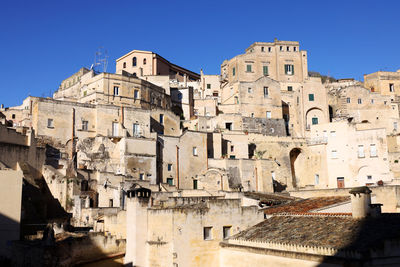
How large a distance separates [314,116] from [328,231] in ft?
152

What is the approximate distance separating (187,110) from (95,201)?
106 ft

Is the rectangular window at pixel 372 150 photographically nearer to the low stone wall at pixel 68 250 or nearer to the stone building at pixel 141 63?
the low stone wall at pixel 68 250

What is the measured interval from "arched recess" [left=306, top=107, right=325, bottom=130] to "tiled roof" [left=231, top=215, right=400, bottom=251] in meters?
42.0

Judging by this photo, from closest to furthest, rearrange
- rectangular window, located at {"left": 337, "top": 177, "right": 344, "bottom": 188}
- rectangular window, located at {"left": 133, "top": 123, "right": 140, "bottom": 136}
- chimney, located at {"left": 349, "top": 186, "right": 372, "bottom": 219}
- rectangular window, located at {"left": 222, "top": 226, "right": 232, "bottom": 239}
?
chimney, located at {"left": 349, "top": 186, "right": 372, "bottom": 219}, rectangular window, located at {"left": 222, "top": 226, "right": 232, "bottom": 239}, rectangular window, located at {"left": 133, "top": 123, "right": 140, "bottom": 136}, rectangular window, located at {"left": 337, "top": 177, "right": 344, "bottom": 188}

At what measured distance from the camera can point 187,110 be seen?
67438mm

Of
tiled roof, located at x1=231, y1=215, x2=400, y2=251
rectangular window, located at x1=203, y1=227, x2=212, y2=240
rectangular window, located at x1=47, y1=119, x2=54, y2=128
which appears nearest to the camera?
tiled roof, located at x1=231, y1=215, x2=400, y2=251

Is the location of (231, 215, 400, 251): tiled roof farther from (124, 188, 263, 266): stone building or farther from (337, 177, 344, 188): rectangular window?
(337, 177, 344, 188): rectangular window

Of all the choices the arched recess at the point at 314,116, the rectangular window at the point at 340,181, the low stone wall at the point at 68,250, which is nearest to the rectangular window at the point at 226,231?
the low stone wall at the point at 68,250

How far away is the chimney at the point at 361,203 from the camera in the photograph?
20750mm

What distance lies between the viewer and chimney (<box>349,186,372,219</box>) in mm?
20750

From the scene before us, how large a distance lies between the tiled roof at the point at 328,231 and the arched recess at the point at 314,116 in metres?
42.0

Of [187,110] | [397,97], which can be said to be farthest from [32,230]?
[397,97]

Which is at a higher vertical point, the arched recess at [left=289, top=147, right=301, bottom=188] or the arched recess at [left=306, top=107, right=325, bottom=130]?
the arched recess at [left=306, top=107, right=325, bottom=130]

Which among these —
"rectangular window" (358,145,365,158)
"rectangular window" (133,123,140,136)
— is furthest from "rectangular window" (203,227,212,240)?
"rectangular window" (358,145,365,158)
